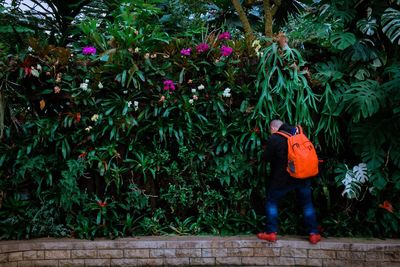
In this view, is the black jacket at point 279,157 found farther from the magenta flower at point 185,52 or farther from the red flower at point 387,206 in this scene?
the magenta flower at point 185,52

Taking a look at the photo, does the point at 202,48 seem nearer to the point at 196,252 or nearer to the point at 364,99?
the point at 364,99

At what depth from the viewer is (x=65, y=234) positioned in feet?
15.7

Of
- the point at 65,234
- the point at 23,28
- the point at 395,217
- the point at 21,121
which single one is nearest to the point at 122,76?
the point at 21,121

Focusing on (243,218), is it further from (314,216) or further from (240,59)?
(240,59)

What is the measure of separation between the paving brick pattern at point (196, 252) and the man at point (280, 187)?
0.49ft

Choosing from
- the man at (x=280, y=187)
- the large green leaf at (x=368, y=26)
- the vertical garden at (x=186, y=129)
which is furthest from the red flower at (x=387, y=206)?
the large green leaf at (x=368, y=26)

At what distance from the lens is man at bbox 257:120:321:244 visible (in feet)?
14.8

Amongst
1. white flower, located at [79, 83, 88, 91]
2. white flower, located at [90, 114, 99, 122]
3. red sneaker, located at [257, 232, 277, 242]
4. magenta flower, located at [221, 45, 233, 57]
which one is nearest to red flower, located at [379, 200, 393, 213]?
red sneaker, located at [257, 232, 277, 242]

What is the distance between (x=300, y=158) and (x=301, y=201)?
0.56 metres

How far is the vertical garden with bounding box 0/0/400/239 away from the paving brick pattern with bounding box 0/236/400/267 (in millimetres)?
233

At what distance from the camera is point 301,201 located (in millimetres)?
4645

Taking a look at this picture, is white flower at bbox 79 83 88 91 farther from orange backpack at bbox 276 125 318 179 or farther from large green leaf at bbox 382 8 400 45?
large green leaf at bbox 382 8 400 45

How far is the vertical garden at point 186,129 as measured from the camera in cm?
470

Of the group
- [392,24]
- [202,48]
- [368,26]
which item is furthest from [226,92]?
[392,24]
